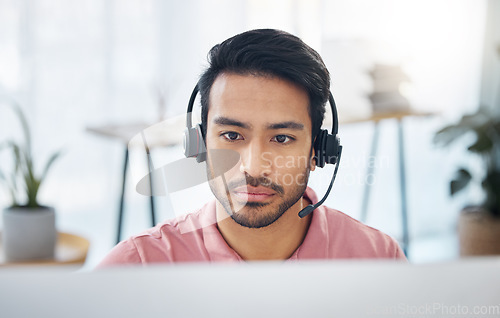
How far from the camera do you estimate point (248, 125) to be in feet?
1.91

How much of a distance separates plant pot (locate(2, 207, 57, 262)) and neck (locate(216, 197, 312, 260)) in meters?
0.29

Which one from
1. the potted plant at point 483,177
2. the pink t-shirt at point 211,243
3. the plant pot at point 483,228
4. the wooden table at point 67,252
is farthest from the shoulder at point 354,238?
the plant pot at point 483,228

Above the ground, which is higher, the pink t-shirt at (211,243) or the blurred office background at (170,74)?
the blurred office background at (170,74)

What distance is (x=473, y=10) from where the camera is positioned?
33.2 inches

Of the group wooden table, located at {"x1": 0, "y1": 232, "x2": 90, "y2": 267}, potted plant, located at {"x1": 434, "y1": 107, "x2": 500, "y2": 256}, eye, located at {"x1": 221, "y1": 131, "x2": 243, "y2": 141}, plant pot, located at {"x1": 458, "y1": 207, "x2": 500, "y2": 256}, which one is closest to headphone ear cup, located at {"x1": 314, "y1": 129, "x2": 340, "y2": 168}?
eye, located at {"x1": 221, "y1": 131, "x2": 243, "y2": 141}

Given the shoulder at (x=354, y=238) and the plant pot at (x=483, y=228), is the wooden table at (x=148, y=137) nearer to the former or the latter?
the shoulder at (x=354, y=238)

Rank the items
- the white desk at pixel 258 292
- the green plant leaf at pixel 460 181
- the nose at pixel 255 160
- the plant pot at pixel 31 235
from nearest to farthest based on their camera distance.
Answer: the white desk at pixel 258 292 → the nose at pixel 255 160 → the plant pot at pixel 31 235 → the green plant leaf at pixel 460 181

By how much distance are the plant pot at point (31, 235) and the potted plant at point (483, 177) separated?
1.22m

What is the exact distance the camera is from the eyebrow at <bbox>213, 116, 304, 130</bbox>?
1.92ft

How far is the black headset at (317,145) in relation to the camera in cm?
61

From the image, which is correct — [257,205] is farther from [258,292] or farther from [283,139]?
[258,292]

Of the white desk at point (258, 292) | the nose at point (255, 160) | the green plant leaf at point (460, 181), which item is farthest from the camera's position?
the green plant leaf at point (460, 181)

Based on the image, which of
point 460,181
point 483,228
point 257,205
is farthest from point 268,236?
point 483,228

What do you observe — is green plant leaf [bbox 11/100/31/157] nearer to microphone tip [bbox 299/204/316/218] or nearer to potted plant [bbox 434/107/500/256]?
microphone tip [bbox 299/204/316/218]
